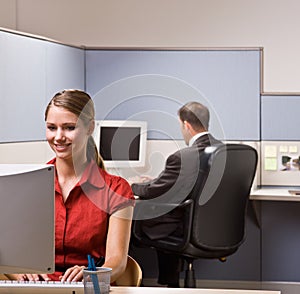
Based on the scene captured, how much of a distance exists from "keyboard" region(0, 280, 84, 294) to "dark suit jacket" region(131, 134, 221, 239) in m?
1.91

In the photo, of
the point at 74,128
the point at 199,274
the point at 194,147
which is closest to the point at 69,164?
the point at 74,128

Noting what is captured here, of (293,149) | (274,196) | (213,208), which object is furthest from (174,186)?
(293,149)

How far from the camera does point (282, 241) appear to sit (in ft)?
15.8

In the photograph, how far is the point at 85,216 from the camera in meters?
2.50

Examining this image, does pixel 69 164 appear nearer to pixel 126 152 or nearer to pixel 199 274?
pixel 126 152

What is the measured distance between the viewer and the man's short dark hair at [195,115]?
435 cm

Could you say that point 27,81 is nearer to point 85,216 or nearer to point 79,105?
point 79,105

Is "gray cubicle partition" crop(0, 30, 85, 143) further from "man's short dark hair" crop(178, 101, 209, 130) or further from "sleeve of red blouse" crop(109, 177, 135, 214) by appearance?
"sleeve of red blouse" crop(109, 177, 135, 214)

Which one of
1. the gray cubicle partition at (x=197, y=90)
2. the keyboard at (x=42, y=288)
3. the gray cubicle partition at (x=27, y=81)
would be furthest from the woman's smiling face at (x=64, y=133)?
the gray cubicle partition at (x=197, y=90)

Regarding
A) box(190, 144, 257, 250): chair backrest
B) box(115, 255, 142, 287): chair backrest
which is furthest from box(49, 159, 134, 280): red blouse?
box(190, 144, 257, 250): chair backrest

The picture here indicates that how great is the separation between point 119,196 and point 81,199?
12 centimetres

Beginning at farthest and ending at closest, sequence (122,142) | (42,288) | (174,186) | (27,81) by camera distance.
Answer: (122,142), (174,186), (27,81), (42,288)

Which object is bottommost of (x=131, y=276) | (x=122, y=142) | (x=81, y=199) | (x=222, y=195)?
(x=131, y=276)

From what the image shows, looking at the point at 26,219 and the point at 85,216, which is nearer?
the point at 26,219
